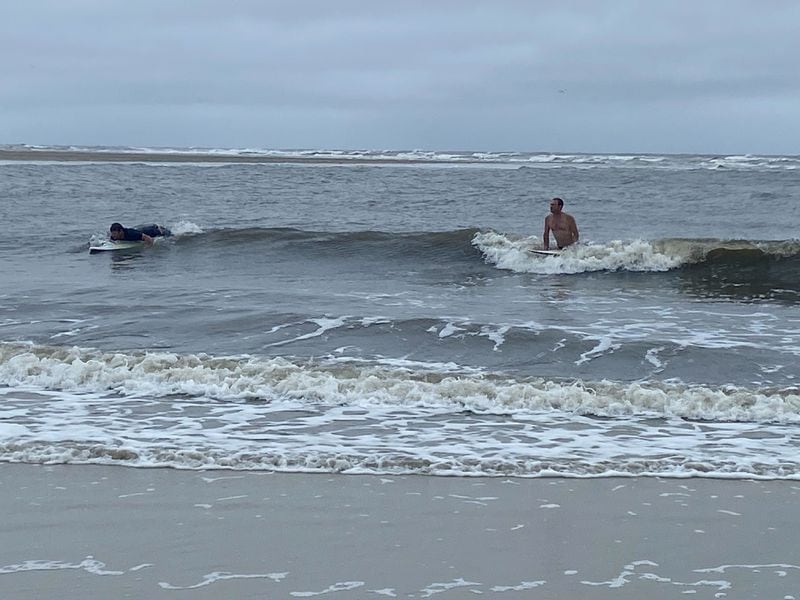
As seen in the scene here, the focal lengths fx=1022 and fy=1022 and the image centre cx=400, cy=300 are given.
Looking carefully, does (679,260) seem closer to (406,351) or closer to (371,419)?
(406,351)

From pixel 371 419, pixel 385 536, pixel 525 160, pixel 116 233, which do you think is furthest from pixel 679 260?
pixel 525 160

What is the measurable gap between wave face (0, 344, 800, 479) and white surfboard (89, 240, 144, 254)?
9.99 meters

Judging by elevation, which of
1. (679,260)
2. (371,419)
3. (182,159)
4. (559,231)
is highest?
(182,159)

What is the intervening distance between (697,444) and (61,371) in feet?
18.5

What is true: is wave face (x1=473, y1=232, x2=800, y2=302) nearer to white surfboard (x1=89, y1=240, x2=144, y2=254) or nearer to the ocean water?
the ocean water

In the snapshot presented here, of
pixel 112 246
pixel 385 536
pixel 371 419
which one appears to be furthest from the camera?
pixel 112 246

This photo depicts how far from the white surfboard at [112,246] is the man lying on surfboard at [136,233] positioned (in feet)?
0.32

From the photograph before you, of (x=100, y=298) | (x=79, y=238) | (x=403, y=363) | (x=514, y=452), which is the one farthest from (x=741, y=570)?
(x=79, y=238)

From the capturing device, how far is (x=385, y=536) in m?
5.22

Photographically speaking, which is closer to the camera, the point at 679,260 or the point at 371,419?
the point at 371,419

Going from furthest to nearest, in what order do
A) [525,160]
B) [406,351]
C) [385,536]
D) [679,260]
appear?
[525,160]
[679,260]
[406,351]
[385,536]

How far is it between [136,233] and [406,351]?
38.8ft

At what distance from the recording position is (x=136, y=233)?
818 inches

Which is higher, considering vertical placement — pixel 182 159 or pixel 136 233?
pixel 182 159
